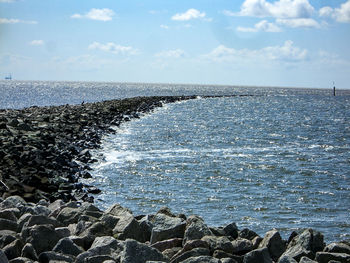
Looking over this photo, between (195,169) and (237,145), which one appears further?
(237,145)

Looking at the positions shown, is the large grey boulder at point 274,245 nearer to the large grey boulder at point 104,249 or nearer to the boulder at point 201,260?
the boulder at point 201,260

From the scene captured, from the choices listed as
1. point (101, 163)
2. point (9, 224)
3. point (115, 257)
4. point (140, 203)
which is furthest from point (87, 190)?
point (115, 257)

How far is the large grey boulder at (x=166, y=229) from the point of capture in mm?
6575

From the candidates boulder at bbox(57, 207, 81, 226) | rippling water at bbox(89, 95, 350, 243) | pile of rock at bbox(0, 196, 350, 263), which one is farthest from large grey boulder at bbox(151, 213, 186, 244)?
rippling water at bbox(89, 95, 350, 243)

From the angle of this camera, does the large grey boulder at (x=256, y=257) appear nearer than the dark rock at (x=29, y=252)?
No

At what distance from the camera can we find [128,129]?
3353 centimetres

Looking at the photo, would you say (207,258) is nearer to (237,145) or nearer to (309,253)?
(309,253)

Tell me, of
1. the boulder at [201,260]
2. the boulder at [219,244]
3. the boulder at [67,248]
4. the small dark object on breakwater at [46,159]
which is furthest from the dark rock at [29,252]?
the small dark object on breakwater at [46,159]

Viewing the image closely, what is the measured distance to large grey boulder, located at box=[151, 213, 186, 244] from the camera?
657 centimetres

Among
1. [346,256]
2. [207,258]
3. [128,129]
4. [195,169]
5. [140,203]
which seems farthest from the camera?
[128,129]

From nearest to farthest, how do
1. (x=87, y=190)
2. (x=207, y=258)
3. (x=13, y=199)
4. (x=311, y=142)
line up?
1. (x=207, y=258)
2. (x=13, y=199)
3. (x=87, y=190)
4. (x=311, y=142)

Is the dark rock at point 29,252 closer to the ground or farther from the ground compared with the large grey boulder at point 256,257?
farther from the ground

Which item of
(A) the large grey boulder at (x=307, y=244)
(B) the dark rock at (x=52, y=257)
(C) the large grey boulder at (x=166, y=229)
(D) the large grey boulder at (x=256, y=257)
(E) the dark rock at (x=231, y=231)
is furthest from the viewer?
(E) the dark rock at (x=231, y=231)

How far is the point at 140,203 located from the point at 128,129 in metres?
20.4
